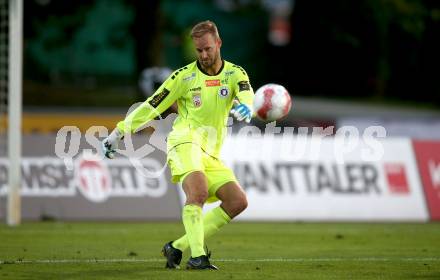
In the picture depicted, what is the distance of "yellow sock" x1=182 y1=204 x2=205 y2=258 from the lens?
419 inches

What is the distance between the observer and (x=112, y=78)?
51.2 m

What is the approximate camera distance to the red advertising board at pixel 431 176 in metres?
20.1

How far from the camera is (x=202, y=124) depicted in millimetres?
11070

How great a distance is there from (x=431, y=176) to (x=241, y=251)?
25.6 feet

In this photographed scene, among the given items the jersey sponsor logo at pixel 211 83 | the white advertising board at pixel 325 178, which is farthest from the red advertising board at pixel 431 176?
the jersey sponsor logo at pixel 211 83

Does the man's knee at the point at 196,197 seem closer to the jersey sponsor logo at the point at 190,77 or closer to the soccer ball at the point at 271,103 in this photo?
the soccer ball at the point at 271,103

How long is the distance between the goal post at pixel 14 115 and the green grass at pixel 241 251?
1.63 ft

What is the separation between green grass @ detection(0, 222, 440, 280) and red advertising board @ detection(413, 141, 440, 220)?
121cm

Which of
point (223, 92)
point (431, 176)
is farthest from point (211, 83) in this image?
point (431, 176)

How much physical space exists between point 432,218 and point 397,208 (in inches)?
28.7

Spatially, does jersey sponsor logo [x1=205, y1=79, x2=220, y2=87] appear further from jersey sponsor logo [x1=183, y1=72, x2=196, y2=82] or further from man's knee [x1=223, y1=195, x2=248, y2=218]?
man's knee [x1=223, y1=195, x2=248, y2=218]

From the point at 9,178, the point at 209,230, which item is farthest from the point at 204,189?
the point at 9,178

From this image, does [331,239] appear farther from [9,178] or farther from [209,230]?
[9,178]

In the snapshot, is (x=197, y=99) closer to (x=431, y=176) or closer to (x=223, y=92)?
(x=223, y=92)
